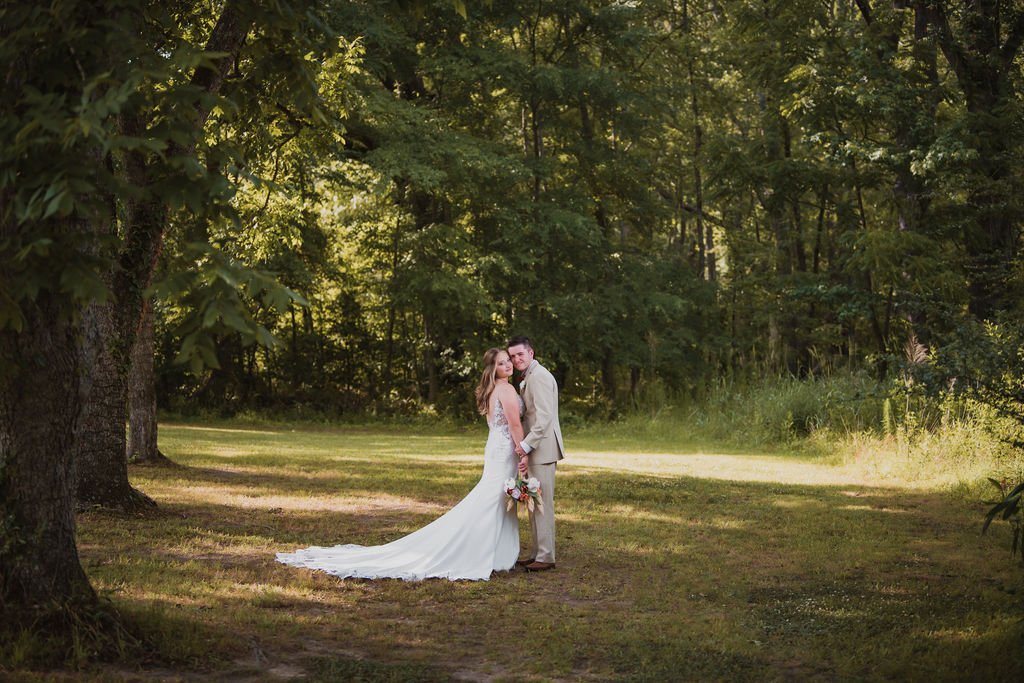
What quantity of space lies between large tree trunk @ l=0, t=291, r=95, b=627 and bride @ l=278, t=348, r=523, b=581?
2.90 metres

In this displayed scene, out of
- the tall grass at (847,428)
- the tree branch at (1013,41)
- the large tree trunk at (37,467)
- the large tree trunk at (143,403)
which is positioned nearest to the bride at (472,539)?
the large tree trunk at (37,467)

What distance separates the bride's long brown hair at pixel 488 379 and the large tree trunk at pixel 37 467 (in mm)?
4212

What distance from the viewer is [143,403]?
1454 centimetres

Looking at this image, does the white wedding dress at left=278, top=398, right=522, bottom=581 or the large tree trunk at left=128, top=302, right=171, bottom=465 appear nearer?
the white wedding dress at left=278, top=398, right=522, bottom=581

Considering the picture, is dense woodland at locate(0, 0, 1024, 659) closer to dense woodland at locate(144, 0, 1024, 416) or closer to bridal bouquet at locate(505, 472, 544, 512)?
dense woodland at locate(144, 0, 1024, 416)

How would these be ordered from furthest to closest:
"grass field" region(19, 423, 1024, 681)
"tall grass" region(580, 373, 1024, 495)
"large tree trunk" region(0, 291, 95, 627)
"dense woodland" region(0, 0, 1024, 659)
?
"dense woodland" region(0, 0, 1024, 659) < "tall grass" region(580, 373, 1024, 495) < "grass field" region(19, 423, 1024, 681) < "large tree trunk" region(0, 291, 95, 627)

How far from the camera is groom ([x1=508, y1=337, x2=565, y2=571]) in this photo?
30.2 ft

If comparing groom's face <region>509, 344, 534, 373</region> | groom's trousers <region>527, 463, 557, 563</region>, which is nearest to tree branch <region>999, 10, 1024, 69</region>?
groom's face <region>509, 344, 534, 373</region>

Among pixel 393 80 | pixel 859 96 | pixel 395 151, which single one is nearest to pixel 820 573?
pixel 859 96

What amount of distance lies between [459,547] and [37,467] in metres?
3.94

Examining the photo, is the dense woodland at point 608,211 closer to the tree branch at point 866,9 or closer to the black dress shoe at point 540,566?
the tree branch at point 866,9

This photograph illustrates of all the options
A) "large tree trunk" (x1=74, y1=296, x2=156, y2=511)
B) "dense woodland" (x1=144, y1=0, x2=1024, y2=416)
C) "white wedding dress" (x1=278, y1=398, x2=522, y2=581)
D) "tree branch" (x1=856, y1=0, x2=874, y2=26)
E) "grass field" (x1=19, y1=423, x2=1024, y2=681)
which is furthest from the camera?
"tree branch" (x1=856, y1=0, x2=874, y2=26)

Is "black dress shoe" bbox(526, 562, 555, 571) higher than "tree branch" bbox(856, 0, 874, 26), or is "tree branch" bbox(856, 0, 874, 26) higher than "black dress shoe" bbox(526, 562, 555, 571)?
"tree branch" bbox(856, 0, 874, 26)

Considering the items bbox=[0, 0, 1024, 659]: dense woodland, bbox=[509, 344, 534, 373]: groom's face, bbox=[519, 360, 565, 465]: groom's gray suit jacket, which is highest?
bbox=[0, 0, 1024, 659]: dense woodland
